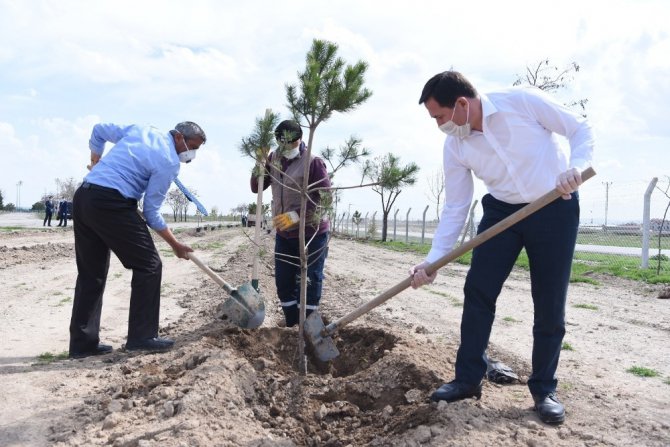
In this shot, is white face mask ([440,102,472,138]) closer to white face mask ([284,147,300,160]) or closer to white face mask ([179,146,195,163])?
white face mask ([284,147,300,160])

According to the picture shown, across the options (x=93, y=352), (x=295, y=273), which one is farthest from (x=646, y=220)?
(x=93, y=352)

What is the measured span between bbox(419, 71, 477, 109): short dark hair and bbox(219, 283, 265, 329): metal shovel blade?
232 centimetres

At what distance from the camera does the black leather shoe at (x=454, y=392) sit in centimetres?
291

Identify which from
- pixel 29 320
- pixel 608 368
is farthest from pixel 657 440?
pixel 29 320

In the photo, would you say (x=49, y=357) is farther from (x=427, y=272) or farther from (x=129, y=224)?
(x=427, y=272)

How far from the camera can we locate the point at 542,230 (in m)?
2.80

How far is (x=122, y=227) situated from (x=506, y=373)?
275 cm

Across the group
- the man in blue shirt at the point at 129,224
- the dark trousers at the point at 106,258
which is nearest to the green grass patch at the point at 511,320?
the man in blue shirt at the point at 129,224

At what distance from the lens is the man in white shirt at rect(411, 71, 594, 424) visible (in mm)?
2777

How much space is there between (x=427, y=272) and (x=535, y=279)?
1.79 ft

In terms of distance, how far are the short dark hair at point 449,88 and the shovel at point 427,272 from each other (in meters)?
0.62

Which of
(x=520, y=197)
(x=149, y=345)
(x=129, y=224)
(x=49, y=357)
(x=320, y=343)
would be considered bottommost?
(x=49, y=357)

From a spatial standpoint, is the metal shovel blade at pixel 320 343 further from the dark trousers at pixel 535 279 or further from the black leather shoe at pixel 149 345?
the black leather shoe at pixel 149 345

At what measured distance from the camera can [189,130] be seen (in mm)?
4262
